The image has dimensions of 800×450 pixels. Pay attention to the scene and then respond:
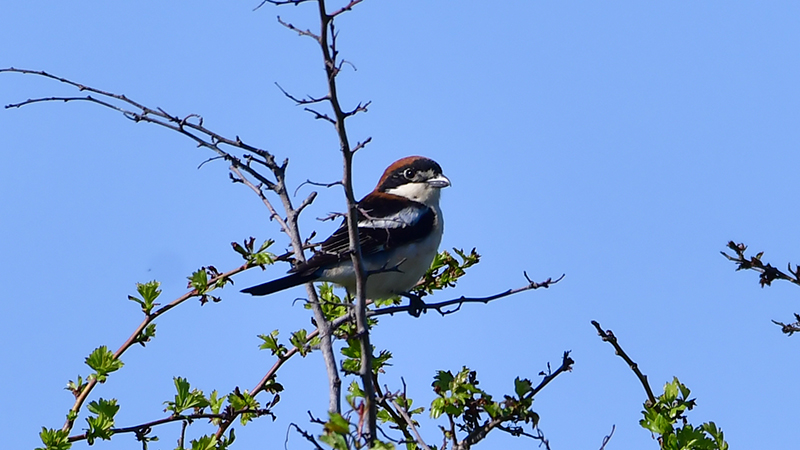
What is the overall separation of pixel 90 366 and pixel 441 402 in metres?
1.62

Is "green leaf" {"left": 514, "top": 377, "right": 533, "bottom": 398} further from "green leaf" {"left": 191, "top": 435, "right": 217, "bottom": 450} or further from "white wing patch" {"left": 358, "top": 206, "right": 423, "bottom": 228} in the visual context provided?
"white wing patch" {"left": 358, "top": 206, "right": 423, "bottom": 228}

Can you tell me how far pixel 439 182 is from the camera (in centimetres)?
785

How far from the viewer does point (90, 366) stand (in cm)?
451

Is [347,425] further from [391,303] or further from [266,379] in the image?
[391,303]

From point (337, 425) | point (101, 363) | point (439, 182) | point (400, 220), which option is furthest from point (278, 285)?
point (337, 425)

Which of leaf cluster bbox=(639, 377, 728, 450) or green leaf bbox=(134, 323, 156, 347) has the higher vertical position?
green leaf bbox=(134, 323, 156, 347)

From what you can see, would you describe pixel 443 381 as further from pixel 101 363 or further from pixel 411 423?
pixel 101 363

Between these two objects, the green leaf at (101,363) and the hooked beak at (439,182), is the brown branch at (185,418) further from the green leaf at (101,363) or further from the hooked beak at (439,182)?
the hooked beak at (439,182)

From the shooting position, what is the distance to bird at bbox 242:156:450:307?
20.4ft

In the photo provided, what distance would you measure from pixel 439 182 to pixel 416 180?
0.23 meters

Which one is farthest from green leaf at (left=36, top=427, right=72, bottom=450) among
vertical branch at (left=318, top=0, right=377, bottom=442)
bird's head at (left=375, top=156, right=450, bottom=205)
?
bird's head at (left=375, top=156, right=450, bottom=205)

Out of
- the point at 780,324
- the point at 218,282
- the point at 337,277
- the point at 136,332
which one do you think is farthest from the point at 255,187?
the point at 780,324

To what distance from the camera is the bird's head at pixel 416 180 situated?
7.85m

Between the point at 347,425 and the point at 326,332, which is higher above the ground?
the point at 326,332
